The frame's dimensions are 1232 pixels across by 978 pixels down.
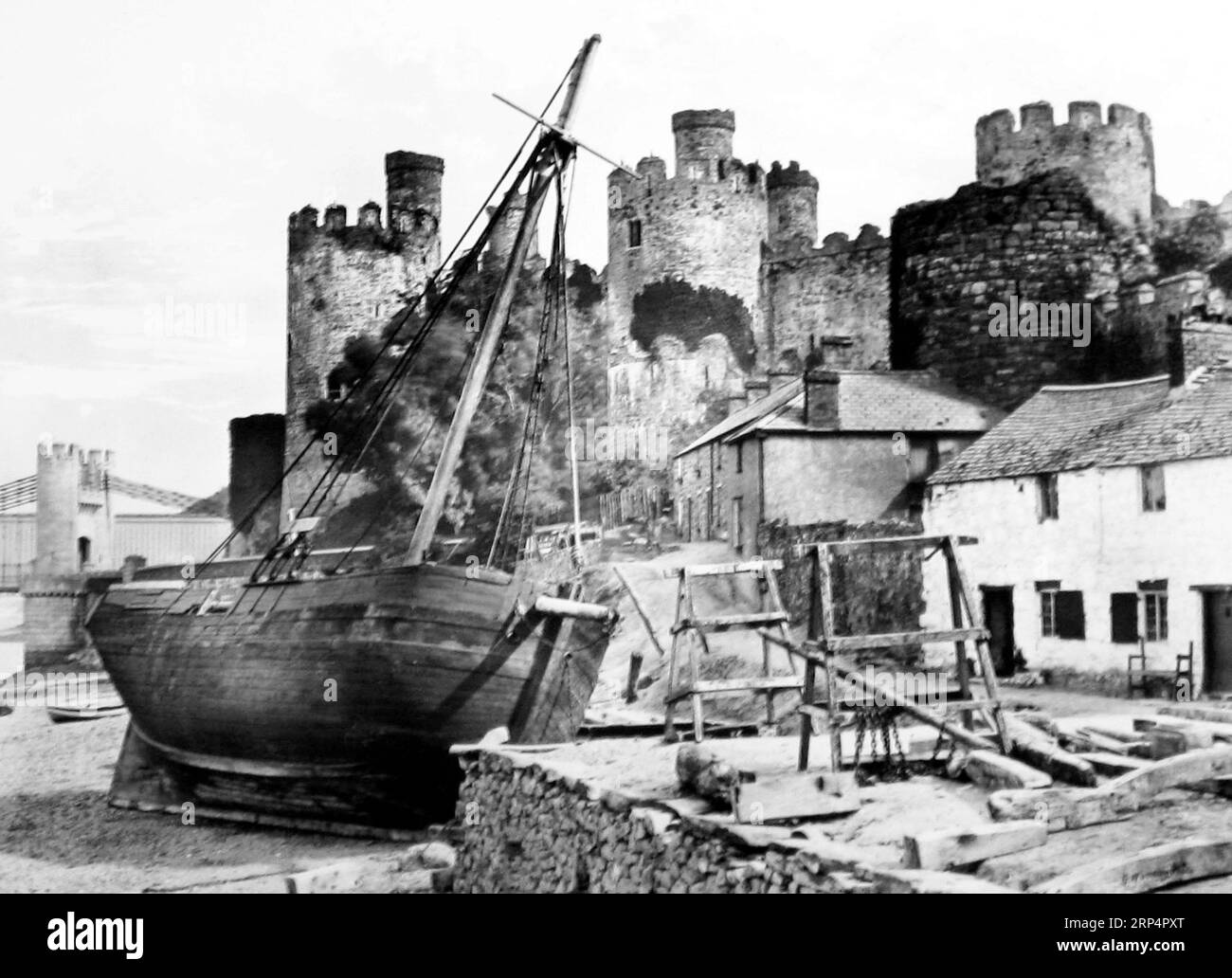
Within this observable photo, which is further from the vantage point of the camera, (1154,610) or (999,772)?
(1154,610)

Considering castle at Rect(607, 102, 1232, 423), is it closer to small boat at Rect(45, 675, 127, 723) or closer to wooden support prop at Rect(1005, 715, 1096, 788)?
wooden support prop at Rect(1005, 715, 1096, 788)

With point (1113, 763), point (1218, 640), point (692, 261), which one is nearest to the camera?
point (1113, 763)

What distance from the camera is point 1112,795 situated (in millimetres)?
6938

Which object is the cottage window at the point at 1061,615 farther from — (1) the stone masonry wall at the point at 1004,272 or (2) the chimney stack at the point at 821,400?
(1) the stone masonry wall at the point at 1004,272

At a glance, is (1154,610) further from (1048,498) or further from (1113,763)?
(1113,763)

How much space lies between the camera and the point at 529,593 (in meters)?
12.7

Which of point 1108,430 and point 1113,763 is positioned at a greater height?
point 1108,430

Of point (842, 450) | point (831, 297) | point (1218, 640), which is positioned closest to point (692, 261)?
point (831, 297)

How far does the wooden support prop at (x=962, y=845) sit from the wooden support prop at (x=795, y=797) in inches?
40.6

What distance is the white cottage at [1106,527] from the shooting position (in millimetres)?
11352

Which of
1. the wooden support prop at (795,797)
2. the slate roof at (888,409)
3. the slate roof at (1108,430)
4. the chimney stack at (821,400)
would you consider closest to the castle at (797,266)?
the slate roof at (888,409)

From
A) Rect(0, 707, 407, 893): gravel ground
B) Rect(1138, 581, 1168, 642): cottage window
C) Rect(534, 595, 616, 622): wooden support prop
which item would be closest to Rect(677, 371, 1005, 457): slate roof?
Rect(534, 595, 616, 622): wooden support prop

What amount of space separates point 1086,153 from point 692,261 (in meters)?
10.8

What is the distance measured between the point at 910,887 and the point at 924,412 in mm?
14424
